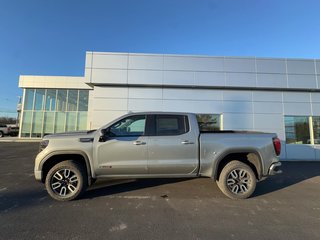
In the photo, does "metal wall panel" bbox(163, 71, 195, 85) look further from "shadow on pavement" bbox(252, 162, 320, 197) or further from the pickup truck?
"shadow on pavement" bbox(252, 162, 320, 197)

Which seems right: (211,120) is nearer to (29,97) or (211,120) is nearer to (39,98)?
(39,98)

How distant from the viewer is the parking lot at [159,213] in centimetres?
312

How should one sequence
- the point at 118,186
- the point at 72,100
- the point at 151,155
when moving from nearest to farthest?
the point at 151,155 < the point at 118,186 < the point at 72,100

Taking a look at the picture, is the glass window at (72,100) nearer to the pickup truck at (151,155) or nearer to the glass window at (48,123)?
the glass window at (48,123)

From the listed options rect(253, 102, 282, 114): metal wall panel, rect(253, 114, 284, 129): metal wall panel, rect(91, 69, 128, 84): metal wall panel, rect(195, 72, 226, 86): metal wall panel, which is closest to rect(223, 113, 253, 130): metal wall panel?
rect(253, 114, 284, 129): metal wall panel


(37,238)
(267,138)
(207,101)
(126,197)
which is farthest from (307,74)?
(37,238)

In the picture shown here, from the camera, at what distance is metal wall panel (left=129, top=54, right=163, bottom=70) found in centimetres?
1032

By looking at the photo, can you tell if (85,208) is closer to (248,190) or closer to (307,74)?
(248,190)

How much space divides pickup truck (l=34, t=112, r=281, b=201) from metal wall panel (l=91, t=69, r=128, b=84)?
5.94 meters

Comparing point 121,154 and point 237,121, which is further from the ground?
point 237,121

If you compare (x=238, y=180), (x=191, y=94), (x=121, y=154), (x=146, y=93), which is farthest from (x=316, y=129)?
(x=121, y=154)

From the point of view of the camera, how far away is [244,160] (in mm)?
4969

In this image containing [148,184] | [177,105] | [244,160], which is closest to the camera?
[244,160]

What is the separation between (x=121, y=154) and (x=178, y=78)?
689 centimetres
